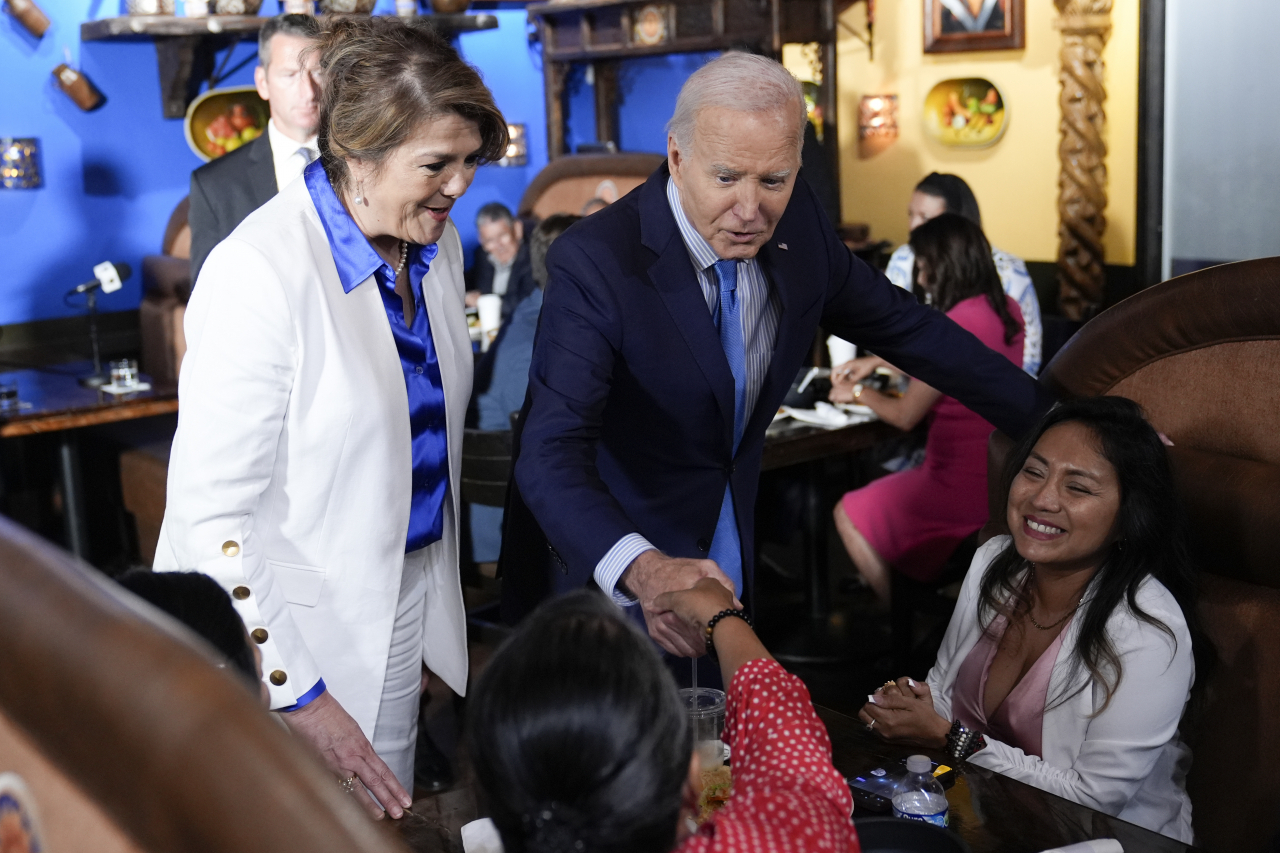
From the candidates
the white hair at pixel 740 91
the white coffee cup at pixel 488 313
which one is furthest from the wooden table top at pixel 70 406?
the white hair at pixel 740 91

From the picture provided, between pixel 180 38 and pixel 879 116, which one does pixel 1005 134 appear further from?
pixel 180 38

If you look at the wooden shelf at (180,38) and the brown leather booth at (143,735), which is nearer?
the brown leather booth at (143,735)

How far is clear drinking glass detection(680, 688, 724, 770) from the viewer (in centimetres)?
139

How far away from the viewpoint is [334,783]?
0.52m

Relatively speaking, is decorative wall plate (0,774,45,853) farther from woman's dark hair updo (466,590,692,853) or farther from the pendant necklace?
the pendant necklace

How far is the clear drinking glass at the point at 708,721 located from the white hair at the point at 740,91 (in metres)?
0.74

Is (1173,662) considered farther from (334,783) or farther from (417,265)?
(334,783)

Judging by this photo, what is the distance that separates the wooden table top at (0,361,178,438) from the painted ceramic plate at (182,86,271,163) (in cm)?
156

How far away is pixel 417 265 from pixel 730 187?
1.53 ft

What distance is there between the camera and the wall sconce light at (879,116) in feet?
25.6

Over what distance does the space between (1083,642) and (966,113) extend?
6.22m

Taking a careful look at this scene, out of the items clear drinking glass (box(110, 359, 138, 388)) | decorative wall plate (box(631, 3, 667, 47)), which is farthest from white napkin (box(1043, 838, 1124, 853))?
decorative wall plate (box(631, 3, 667, 47))

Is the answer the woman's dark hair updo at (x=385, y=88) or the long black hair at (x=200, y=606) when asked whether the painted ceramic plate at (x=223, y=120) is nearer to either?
the woman's dark hair updo at (x=385, y=88)

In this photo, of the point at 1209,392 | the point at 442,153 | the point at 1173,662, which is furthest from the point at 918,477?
the point at 442,153
